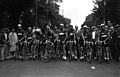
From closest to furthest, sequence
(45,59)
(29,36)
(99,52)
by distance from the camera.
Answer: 1. (99,52)
2. (45,59)
3. (29,36)

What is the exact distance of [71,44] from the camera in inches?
739

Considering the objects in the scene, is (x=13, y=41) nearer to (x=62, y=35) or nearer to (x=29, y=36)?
(x=29, y=36)

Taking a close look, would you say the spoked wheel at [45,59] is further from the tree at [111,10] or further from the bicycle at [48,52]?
the tree at [111,10]

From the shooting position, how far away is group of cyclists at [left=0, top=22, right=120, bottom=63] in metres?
18.2

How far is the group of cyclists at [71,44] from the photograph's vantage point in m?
18.2

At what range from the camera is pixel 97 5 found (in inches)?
1924

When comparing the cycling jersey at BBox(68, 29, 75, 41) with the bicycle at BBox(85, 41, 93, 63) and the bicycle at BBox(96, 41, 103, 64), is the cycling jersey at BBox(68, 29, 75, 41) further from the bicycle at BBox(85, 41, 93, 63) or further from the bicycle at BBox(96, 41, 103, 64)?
the bicycle at BBox(96, 41, 103, 64)

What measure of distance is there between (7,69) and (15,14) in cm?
2169

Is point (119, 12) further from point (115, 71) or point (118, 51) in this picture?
point (115, 71)

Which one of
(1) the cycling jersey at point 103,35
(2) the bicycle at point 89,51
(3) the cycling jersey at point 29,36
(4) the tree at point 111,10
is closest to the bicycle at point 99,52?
(1) the cycling jersey at point 103,35

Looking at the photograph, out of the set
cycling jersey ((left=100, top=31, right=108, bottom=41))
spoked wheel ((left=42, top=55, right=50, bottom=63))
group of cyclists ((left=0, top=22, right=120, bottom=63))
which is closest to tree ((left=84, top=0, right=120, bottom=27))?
group of cyclists ((left=0, top=22, right=120, bottom=63))

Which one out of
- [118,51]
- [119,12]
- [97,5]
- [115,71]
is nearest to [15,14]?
[119,12]

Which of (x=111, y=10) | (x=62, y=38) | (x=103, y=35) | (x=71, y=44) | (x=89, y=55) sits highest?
(x=111, y=10)

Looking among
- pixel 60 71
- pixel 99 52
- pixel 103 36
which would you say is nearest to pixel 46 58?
pixel 99 52
